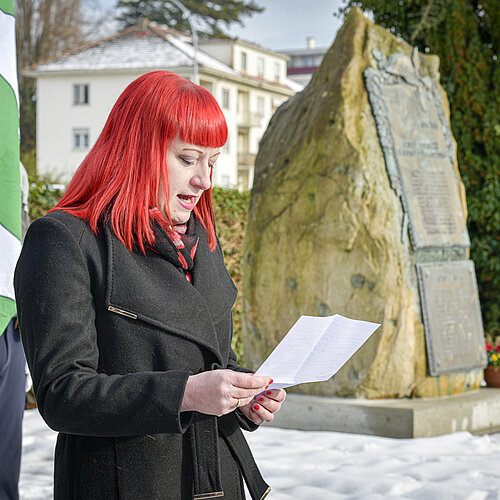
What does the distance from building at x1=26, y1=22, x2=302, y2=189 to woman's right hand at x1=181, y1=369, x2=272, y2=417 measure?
29354 mm

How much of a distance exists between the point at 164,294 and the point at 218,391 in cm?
32

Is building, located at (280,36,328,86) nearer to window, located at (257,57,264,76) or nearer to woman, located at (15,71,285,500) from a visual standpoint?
window, located at (257,57,264,76)

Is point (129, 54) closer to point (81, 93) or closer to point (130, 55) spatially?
point (130, 55)

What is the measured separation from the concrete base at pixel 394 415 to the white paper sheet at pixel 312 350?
335 cm

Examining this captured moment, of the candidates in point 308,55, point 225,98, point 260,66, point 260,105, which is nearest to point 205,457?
point 225,98

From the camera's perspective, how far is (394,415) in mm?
5160

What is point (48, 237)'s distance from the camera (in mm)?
1742

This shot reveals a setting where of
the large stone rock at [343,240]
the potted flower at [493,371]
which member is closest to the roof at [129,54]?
the large stone rock at [343,240]

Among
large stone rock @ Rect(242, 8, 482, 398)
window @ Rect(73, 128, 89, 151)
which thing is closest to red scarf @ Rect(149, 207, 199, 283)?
large stone rock @ Rect(242, 8, 482, 398)

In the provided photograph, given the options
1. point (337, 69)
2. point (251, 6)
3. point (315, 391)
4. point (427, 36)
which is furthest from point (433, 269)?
point (251, 6)

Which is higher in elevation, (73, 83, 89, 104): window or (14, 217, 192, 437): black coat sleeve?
(73, 83, 89, 104): window

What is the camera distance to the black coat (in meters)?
1.65

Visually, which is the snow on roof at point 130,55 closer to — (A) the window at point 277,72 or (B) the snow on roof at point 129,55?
(B) the snow on roof at point 129,55

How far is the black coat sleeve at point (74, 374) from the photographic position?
164cm
